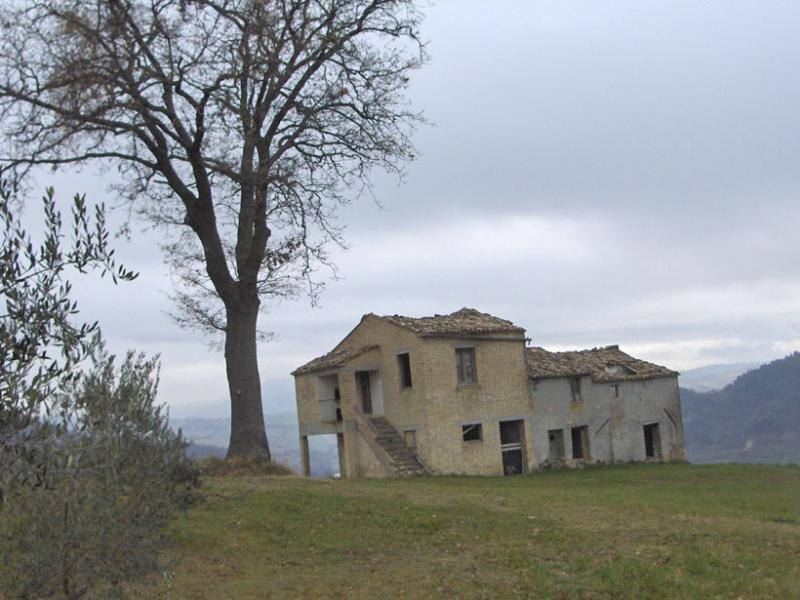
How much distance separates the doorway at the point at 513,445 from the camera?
42844 mm

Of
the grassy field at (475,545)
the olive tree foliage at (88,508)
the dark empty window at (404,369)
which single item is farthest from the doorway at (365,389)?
the olive tree foliage at (88,508)

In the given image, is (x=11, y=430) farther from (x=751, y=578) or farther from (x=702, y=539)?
(x=702, y=539)

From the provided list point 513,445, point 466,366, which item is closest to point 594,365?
point 513,445

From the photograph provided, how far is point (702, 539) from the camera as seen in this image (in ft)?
59.3

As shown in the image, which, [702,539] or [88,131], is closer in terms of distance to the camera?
[702,539]

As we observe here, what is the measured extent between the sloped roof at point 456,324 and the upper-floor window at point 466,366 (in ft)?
2.74

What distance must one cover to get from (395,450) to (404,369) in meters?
3.55

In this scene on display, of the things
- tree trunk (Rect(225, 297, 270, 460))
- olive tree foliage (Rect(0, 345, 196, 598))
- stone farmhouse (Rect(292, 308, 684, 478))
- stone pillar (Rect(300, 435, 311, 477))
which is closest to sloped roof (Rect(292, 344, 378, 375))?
stone farmhouse (Rect(292, 308, 684, 478))

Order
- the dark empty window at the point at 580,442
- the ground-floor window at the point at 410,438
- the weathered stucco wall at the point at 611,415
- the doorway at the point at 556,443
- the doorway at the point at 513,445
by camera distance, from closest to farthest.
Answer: the ground-floor window at the point at 410,438, the doorway at the point at 513,445, the weathered stucco wall at the point at 611,415, the doorway at the point at 556,443, the dark empty window at the point at 580,442

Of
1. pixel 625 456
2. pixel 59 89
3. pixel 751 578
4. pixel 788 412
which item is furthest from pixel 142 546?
pixel 788 412

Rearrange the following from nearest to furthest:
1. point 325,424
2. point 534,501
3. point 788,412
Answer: point 534,501 → point 325,424 → point 788,412

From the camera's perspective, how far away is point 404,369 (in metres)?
42.1

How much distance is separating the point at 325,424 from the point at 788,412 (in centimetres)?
8724

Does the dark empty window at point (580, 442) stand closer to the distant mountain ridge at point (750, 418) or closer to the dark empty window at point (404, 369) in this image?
the dark empty window at point (404, 369)
